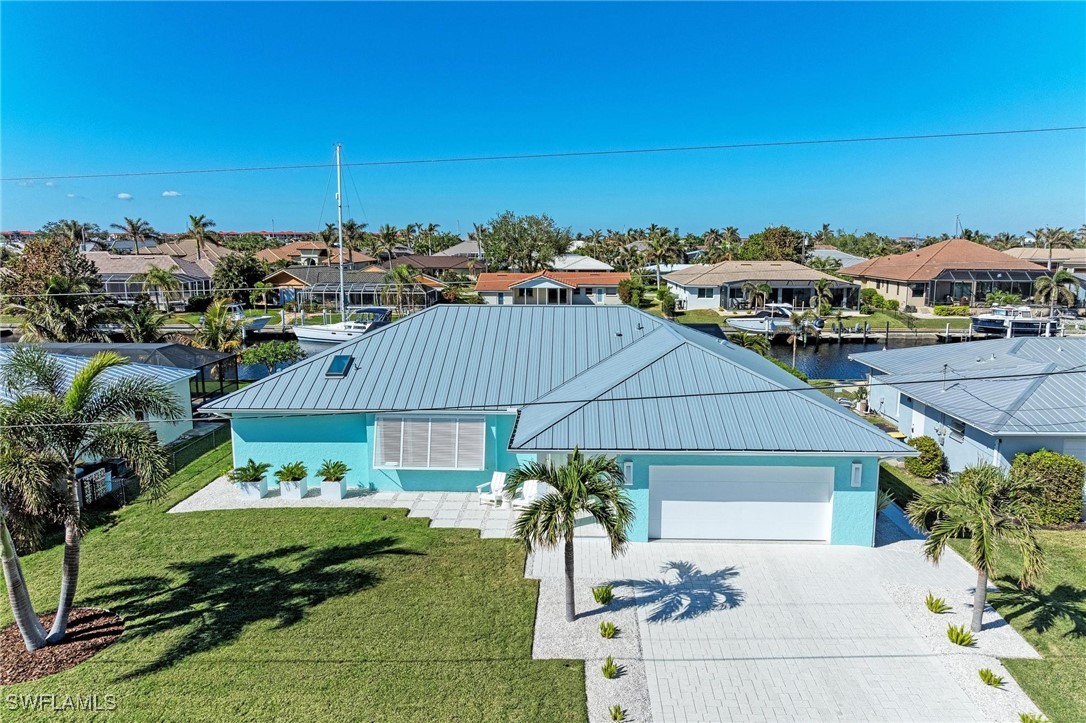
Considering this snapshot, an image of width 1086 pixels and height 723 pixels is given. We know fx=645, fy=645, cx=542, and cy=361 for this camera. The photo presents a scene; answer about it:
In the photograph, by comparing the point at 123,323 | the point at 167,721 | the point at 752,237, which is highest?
the point at 752,237

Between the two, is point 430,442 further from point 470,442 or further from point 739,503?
point 739,503

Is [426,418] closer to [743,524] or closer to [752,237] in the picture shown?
[743,524]

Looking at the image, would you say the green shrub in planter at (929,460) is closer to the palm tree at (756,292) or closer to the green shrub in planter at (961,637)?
the green shrub in planter at (961,637)

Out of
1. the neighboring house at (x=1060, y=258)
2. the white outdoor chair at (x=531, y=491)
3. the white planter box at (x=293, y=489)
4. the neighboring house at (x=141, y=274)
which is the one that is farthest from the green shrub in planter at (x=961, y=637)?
the neighboring house at (x=1060, y=258)

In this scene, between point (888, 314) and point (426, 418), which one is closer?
point (426, 418)

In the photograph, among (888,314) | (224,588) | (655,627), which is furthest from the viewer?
(888,314)

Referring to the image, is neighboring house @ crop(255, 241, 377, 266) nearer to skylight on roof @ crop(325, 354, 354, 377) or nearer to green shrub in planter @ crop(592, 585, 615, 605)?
skylight on roof @ crop(325, 354, 354, 377)

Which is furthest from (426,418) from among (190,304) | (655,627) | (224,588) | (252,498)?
(190,304)
